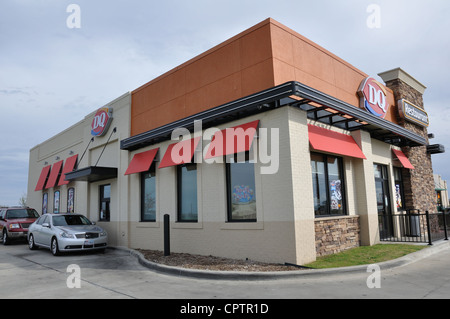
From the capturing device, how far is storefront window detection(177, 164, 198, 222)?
12172mm

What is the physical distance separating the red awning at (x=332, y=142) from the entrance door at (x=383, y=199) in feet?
8.98

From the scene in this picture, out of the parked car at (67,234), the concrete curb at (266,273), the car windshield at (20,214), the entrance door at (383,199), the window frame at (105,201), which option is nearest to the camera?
the concrete curb at (266,273)

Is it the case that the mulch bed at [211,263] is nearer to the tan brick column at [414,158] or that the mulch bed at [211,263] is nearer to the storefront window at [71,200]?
the tan brick column at [414,158]

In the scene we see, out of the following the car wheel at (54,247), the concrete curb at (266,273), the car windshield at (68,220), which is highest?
the car windshield at (68,220)

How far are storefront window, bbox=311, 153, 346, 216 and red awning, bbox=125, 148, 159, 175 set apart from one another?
6165 mm

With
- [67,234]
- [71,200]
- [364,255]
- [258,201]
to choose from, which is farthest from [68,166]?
[364,255]

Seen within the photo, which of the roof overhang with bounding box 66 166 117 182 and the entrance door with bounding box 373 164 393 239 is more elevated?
the roof overhang with bounding box 66 166 117 182

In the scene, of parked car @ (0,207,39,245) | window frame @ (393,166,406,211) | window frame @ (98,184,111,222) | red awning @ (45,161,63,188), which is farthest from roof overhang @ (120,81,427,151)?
red awning @ (45,161,63,188)

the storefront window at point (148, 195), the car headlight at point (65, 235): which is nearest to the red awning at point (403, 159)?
the storefront window at point (148, 195)

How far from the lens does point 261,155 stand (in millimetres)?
9922

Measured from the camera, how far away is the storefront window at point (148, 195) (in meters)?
14.1

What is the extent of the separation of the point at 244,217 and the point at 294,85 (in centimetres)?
410

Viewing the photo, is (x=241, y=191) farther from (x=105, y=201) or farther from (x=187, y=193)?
(x=105, y=201)

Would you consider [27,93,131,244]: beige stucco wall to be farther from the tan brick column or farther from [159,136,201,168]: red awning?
the tan brick column
